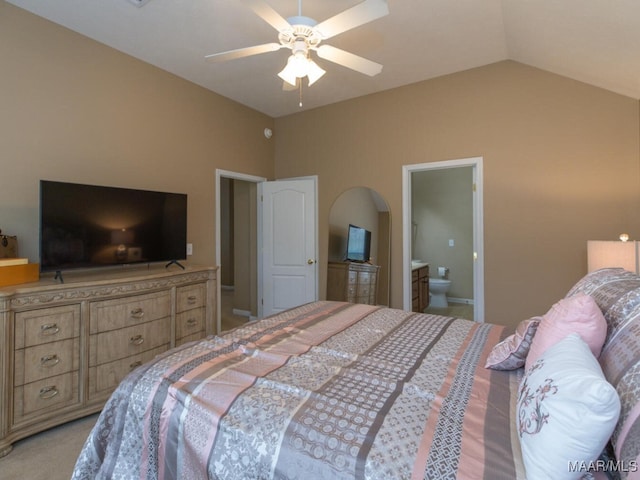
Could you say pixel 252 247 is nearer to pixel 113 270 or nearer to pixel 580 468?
pixel 113 270

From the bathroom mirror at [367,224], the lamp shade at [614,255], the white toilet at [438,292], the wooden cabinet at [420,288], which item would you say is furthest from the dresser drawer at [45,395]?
the white toilet at [438,292]

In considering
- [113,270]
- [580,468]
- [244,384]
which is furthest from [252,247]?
[580,468]

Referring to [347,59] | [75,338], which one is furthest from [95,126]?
[347,59]

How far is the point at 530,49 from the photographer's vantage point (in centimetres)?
279

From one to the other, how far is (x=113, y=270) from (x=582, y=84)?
4.48 m

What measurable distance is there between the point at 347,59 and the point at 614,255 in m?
2.21

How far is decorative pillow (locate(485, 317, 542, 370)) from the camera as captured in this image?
54.0 inches

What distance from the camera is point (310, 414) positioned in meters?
1.06

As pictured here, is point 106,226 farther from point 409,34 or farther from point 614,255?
point 614,255

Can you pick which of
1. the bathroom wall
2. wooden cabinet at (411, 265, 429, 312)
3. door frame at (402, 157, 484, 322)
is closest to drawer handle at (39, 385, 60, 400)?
door frame at (402, 157, 484, 322)

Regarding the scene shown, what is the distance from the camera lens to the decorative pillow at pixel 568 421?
755 mm

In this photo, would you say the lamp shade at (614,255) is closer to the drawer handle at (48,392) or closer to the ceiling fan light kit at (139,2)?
the ceiling fan light kit at (139,2)

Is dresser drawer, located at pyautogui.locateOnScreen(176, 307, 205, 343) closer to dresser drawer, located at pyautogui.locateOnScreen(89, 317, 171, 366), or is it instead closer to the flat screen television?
dresser drawer, located at pyautogui.locateOnScreen(89, 317, 171, 366)

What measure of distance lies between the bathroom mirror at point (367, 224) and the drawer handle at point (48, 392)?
9.77 ft
